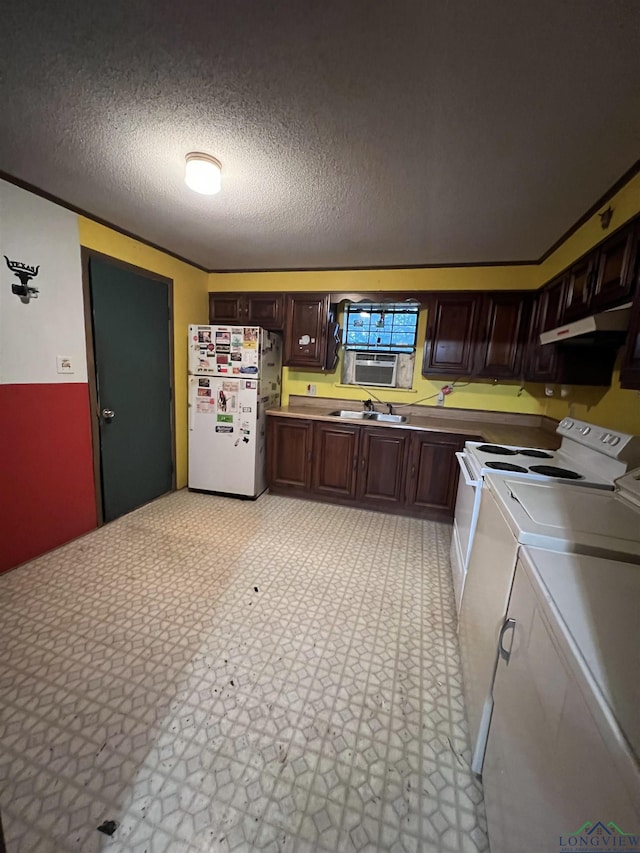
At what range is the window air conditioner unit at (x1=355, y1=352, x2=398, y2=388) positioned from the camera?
3448 mm

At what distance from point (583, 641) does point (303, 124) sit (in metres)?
1.97

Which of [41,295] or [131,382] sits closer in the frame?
[41,295]

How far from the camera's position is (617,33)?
977 mm

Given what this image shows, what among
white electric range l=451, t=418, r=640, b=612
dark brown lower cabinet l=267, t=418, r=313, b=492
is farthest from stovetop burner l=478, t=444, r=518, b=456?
dark brown lower cabinet l=267, t=418, r=313, b=492

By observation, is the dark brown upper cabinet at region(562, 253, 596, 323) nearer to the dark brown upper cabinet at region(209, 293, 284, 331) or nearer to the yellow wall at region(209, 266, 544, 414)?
the yellow wall at region(209, 266, 544, 414)

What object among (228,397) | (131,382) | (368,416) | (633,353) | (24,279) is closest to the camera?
(633,353)

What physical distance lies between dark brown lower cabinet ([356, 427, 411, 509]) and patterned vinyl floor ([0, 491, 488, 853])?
0.84 m

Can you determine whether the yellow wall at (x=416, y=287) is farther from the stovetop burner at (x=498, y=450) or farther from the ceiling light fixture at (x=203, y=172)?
the ceiling light fixture at (x=203, y=172)

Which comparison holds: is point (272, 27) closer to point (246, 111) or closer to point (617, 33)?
point (246, 111)

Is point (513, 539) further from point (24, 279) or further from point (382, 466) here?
point (24, 279)

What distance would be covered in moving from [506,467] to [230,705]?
165 centimetres

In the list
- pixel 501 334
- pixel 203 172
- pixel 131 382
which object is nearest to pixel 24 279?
pixel 131 382

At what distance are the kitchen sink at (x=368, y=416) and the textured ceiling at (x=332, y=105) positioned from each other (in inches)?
65.9

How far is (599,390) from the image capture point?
81.7 inches
